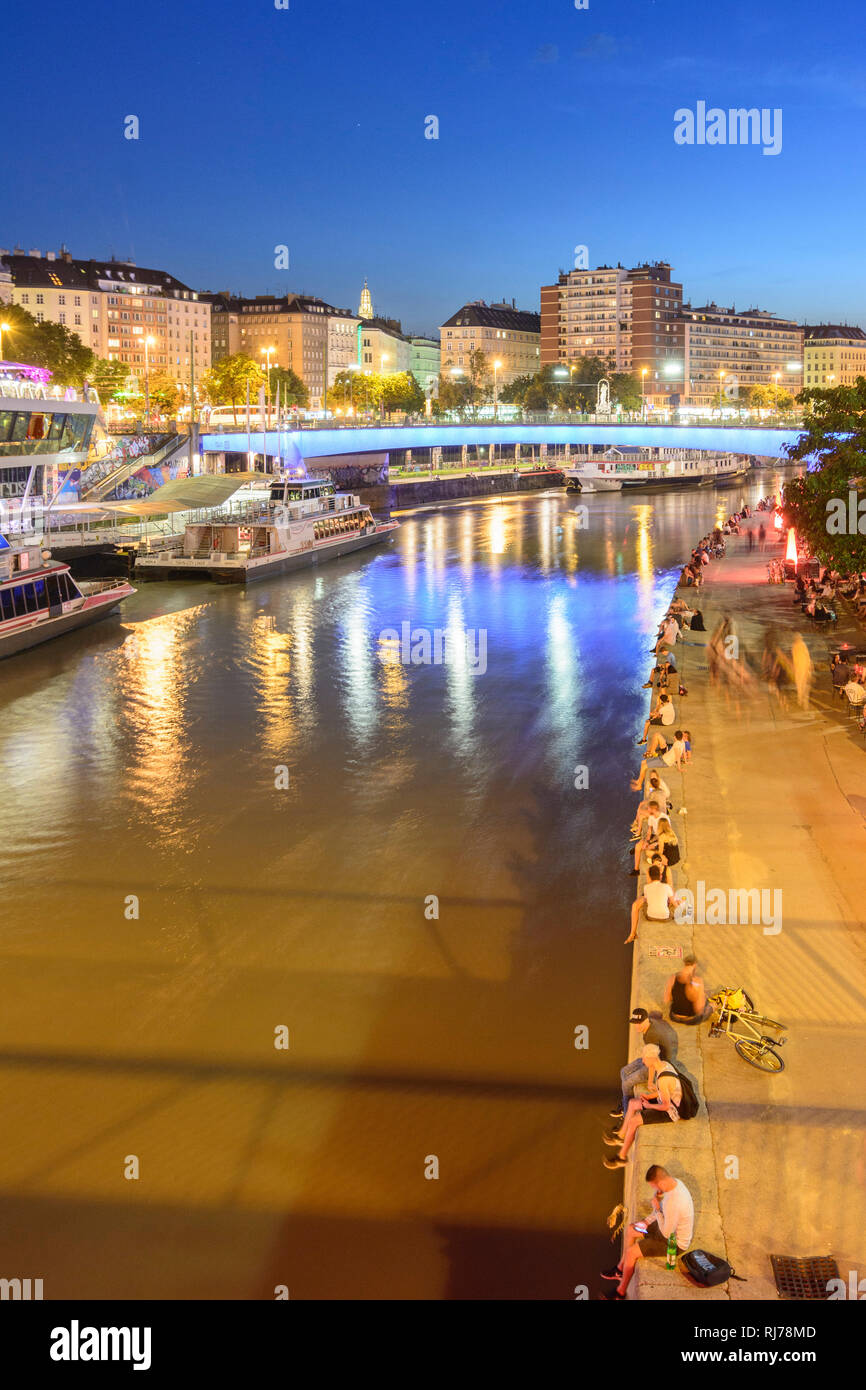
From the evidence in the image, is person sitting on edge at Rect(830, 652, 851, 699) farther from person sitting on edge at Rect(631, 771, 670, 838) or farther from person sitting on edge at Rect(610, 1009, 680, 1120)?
person sitting on edge at Rect(610, 1009, 680, 1120)

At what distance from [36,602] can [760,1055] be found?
24.7 m

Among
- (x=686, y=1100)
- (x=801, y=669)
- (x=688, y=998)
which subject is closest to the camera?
(x=686, y=1100)

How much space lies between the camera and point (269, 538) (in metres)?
42.3

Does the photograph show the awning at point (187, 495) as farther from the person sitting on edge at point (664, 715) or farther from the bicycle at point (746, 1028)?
the bicycle at point (746, 1028)

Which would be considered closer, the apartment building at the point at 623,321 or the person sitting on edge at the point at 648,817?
the person sitting on edge at the point at 648,817

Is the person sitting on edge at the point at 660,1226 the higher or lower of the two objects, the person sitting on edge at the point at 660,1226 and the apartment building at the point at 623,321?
the lower

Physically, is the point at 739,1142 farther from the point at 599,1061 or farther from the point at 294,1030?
the point at 294,1030

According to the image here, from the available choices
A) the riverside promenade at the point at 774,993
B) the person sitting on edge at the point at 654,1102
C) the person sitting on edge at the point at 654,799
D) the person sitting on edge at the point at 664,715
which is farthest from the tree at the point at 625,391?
the person sitting on edge at the point at 654,1102

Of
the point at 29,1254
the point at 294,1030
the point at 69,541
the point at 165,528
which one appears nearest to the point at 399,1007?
the point at 294,1030

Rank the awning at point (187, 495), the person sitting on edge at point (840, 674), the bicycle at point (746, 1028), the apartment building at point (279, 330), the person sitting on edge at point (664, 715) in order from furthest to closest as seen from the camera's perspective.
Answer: the apartment building at point (279, 330) → the awning at point (187, 495) → the person sitting on edge at point (840, 674) → the person sitting on edge at point (664, 715) → the bicycle at point (746, 1028)

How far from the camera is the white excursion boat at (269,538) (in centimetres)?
4025

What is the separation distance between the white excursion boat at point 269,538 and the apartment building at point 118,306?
7224 cm

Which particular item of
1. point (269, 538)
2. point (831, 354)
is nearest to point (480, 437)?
point (269, 538)

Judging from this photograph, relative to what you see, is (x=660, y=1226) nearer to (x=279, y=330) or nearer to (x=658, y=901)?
(x=658, y=901)
